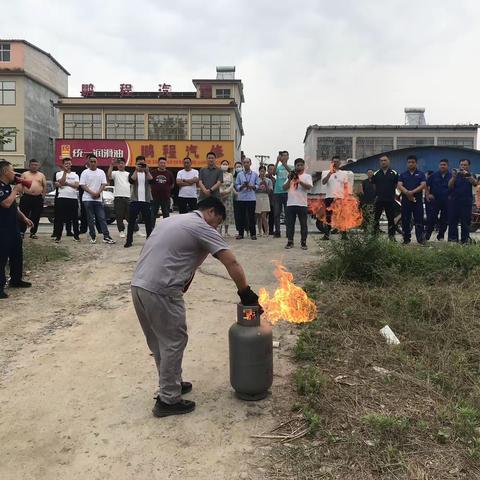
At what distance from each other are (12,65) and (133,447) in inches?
1629

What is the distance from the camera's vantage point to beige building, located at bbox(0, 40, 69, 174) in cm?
3759

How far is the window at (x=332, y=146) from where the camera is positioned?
153 feet

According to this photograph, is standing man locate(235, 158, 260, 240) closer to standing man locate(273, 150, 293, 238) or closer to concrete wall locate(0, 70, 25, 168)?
standing man locate(273, 150, 293, 238)

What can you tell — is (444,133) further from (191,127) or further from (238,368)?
(238,368)

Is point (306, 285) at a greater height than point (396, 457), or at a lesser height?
greater

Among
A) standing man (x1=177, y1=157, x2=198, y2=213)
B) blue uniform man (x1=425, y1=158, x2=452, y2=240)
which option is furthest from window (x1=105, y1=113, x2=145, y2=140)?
blue uniform man (x1=425, y1=158, x2=452, y2=240)

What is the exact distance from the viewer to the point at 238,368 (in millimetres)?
3754

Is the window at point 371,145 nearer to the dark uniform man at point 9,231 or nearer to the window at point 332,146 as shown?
the window at point 332,146

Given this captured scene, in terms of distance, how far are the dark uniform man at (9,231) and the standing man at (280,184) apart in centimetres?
503

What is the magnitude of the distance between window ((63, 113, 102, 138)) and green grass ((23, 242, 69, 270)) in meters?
30.3

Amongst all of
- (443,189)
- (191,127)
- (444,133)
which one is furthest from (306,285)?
(444,133)

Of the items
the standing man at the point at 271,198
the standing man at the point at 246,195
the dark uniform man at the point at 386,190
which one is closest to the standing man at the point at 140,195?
the standing man at the point at 246,195

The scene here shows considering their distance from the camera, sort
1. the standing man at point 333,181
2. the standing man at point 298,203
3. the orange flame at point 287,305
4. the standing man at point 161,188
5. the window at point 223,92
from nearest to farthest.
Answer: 1. the orange flame at point 287,305
2. the standing man at point 298,203
3. the standing man at point 333,181
4. the standing man at point 161,188
5. the window at point 223,92

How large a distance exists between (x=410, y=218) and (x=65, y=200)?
676 cm
